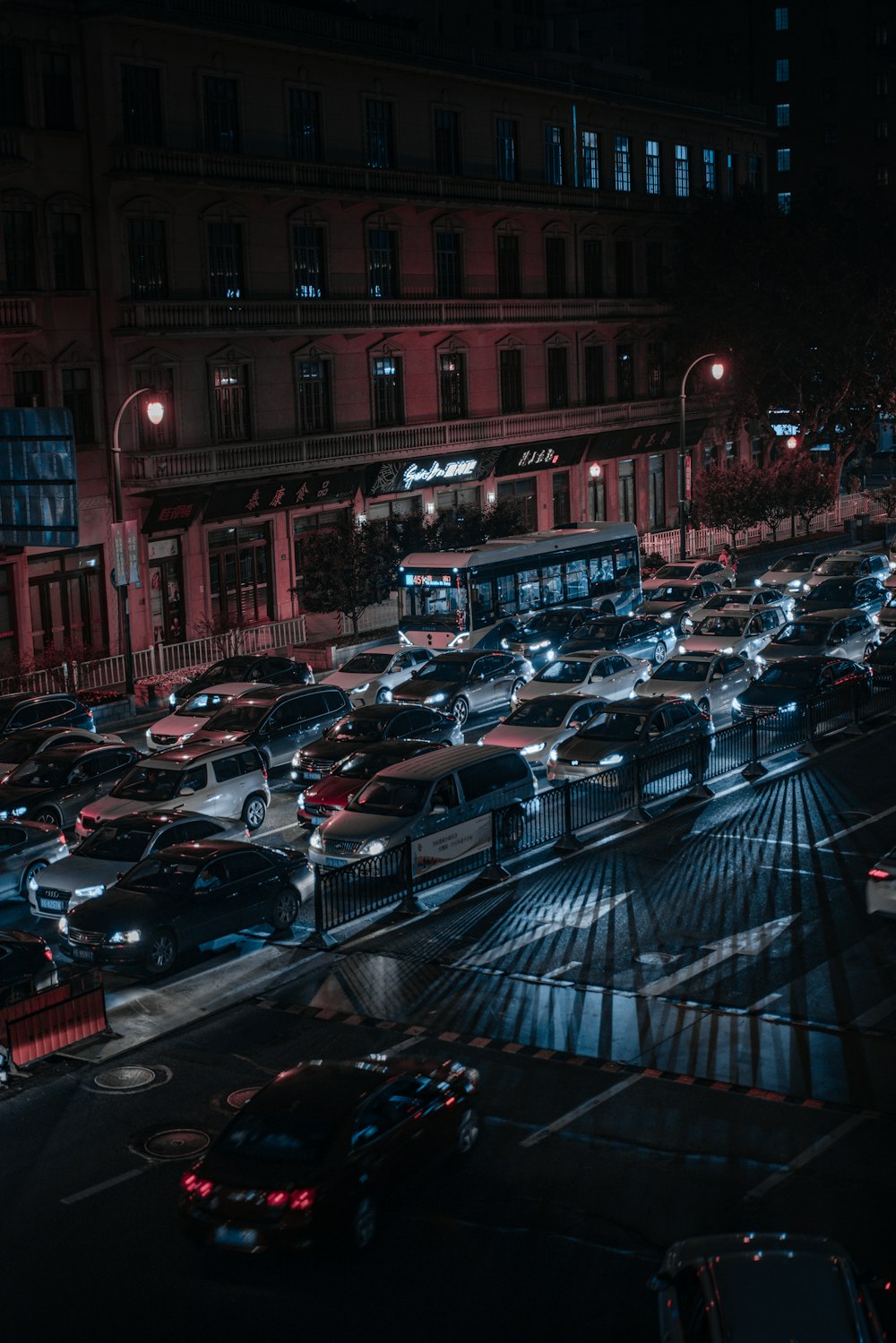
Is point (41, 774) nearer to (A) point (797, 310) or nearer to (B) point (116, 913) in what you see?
(B) point (116, 913)

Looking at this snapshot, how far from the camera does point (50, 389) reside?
141 ft

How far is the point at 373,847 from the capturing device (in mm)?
23859

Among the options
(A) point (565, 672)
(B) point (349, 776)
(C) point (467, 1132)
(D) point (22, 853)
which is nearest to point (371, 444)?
(A) point (565, 672)

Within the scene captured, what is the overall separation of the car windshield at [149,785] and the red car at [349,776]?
2.14 metres

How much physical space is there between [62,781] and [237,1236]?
54.1 feet

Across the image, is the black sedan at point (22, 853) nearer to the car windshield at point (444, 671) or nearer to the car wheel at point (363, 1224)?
the car wheel at point (363, 1224)

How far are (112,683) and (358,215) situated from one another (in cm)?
1958

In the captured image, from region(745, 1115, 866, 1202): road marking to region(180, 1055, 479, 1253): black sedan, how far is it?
2678 mm

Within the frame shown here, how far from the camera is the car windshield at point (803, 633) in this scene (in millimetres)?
38594

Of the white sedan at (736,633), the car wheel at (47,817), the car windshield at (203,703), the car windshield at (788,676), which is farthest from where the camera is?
the white sedan at (736,633)

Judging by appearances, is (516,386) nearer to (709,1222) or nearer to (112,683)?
(112,683)

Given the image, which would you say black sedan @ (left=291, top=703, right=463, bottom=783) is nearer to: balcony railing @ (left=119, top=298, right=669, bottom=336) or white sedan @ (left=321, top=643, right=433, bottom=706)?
white sedan @ (left=321, top=643, right=433, bottom=706)

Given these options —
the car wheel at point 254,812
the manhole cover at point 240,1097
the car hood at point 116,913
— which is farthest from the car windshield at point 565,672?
the manhole cover at point 240,1097

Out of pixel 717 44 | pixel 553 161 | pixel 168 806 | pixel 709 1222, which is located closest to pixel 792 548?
pixel 553 161
